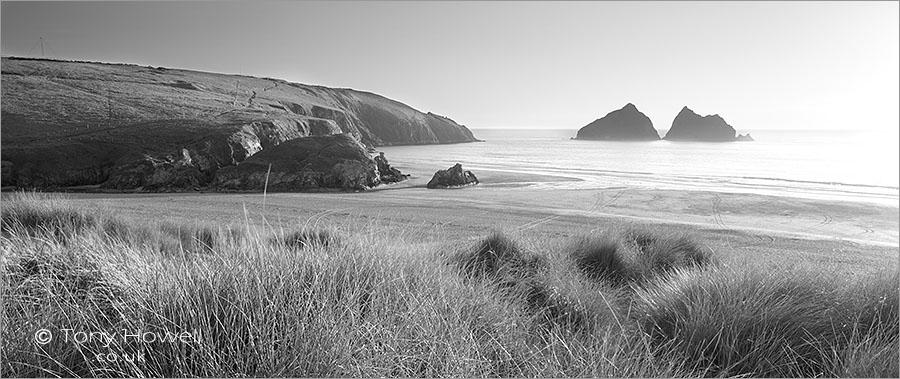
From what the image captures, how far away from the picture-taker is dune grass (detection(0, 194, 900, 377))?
7.22 feet

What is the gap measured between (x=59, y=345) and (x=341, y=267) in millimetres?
1434

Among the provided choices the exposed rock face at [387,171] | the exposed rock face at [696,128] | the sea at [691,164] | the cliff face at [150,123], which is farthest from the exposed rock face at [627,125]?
the exposed rock face at [387,171]

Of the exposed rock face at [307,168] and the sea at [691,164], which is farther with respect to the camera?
the exposed rock face at [307,168]

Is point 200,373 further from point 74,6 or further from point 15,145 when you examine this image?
point 15,145

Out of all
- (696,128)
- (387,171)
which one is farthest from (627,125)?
(387,171)

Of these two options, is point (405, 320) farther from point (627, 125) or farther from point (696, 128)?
point (696, 128)

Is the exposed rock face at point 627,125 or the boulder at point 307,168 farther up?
the exposed rock face at point 627,125

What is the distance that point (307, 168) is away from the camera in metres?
14.3

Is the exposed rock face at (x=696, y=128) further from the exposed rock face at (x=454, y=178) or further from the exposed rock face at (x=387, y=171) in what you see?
the exposed rock face at (x=387, y=171)

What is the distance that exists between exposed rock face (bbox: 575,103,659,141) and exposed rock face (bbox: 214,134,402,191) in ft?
31.7

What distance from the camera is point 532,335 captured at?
271 cm

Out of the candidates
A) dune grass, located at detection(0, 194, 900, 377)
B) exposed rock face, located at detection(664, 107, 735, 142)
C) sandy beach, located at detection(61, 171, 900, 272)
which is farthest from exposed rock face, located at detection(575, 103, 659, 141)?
dune grass, located at detection(0, 194, 900, 377)

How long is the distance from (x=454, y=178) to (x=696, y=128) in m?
7.46

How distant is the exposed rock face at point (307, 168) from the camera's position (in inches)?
518
